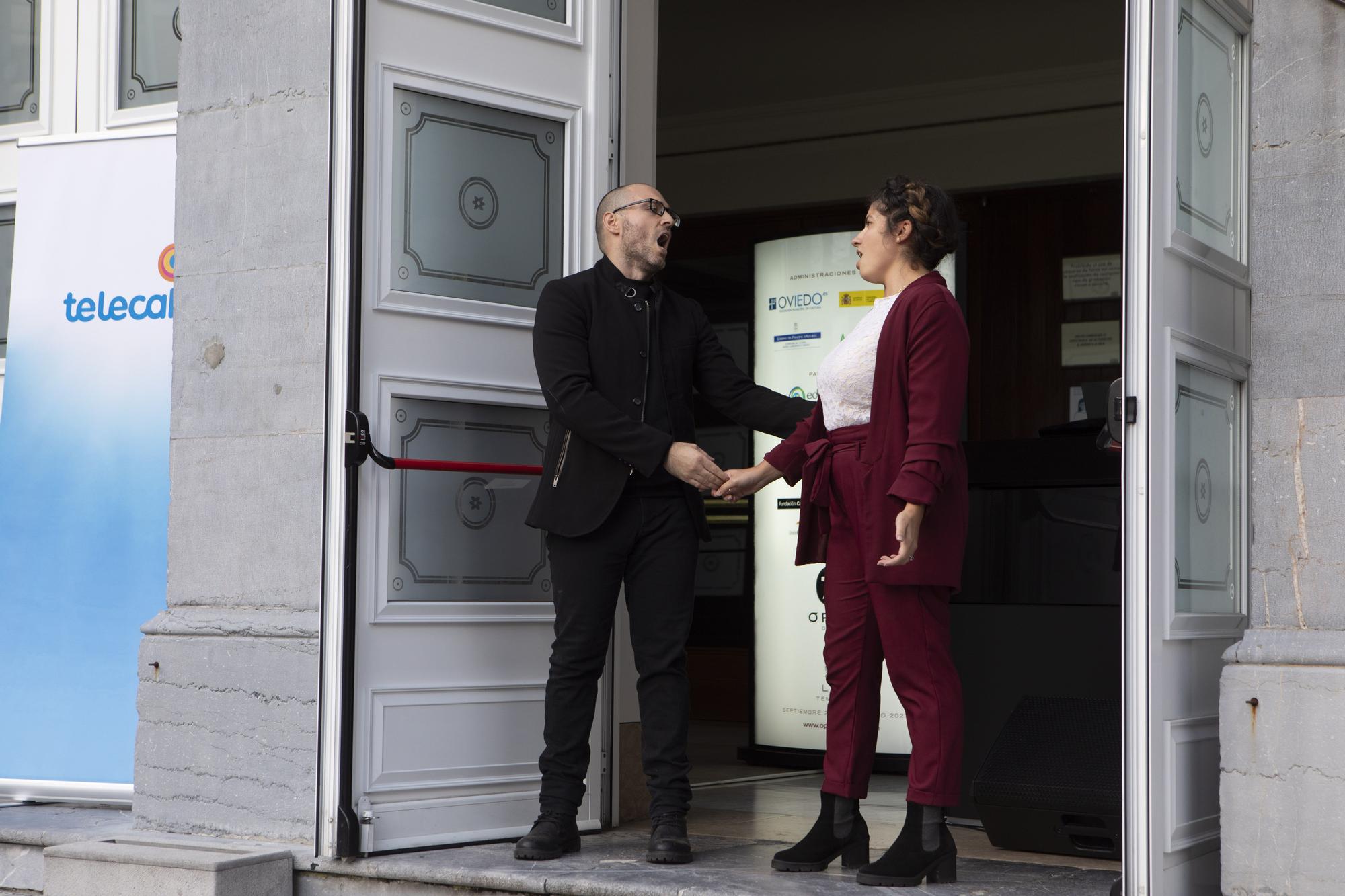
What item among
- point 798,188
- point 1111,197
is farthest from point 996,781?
point 798,188

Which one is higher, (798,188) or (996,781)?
(798,188)

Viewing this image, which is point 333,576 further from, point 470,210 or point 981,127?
point 981,127

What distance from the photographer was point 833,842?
3352 millimetres

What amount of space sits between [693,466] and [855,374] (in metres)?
0.44

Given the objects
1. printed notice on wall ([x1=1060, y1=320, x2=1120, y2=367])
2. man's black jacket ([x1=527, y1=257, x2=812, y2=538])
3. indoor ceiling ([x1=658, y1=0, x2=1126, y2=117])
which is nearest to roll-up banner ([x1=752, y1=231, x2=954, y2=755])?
indoor ceiling ([x1=658, y1=0, x2=1126, y2=117])

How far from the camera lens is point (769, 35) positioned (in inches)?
273

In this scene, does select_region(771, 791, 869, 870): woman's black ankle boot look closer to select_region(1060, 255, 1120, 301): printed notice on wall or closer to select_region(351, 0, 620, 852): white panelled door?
select_region(351, 0, 620, 852): white panelled door

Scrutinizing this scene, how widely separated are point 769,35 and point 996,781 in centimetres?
415

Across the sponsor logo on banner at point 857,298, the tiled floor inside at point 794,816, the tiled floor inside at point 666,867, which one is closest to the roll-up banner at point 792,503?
the sponsor logo on banner at point 857,298

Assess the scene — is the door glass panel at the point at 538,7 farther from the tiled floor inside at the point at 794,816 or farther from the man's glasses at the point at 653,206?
the tiled floor inside at the point at 794,816

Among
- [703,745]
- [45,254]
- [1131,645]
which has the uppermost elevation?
[45,254]

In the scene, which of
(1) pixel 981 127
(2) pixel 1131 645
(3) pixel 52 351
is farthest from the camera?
(1) pixel 981 127

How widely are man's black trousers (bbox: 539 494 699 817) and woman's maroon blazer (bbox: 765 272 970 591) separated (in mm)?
583

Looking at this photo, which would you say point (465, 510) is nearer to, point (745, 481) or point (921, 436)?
point (745, 481)
